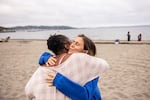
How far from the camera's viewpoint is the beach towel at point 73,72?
1459 mm

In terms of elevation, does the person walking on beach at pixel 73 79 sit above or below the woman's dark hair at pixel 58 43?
below

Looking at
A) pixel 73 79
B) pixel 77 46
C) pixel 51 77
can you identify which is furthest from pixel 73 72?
pixel 77 46

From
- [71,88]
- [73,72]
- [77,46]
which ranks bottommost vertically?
[71,88]

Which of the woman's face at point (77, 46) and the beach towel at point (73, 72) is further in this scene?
the woman's face at point (77, 46)

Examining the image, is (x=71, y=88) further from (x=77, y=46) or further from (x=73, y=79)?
(x=77, y=46)

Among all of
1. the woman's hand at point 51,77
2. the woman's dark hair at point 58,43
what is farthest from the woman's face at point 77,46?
the woman's hand at point 51,77

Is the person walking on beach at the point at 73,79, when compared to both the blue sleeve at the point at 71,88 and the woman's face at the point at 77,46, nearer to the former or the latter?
the blue sleeve at the point at 71,88

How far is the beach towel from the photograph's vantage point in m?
1.46

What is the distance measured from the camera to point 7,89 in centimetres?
651

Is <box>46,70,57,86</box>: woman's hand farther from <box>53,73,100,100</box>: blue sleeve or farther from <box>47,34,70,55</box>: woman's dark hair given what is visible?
<box>47,34,70,55</box>: woman's dark hair

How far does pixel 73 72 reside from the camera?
4.78 feet

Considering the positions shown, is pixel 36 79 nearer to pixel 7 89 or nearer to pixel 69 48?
pixel 69 48

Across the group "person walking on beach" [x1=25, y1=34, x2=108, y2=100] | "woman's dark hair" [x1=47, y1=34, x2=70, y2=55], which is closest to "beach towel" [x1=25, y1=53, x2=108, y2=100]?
"person walking on beach" [x1=25, y1=34, x2=108, y2=100]

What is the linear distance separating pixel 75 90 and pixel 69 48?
1.21ft
